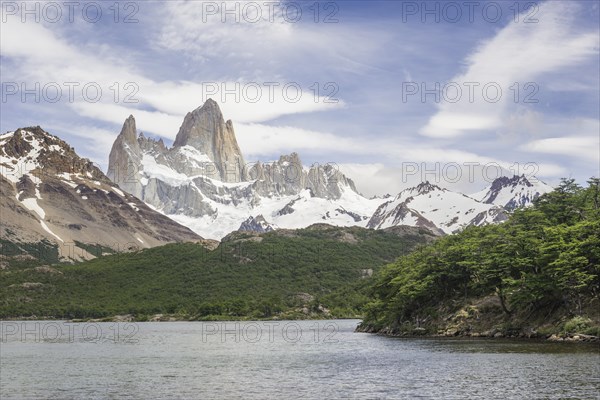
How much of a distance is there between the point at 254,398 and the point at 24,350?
76.5 m

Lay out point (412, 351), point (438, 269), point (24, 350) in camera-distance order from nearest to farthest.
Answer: point (412, 351), point (24, 350), point (438, 269)

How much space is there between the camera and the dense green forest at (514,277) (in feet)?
336

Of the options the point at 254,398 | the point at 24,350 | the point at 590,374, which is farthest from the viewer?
the point at 24,350

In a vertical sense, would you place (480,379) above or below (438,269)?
below

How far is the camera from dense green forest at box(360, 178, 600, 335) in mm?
102375

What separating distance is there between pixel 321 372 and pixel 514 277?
51.4 metres

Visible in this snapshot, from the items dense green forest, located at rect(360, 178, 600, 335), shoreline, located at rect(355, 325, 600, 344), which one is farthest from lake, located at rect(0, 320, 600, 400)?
dense green forest, located at rect(360, 178, 600, 335)

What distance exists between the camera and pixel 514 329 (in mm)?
111062

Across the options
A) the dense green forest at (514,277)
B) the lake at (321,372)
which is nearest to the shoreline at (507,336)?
the dense green forest at (514,277)

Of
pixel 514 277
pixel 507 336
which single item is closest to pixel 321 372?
pixel 507 336

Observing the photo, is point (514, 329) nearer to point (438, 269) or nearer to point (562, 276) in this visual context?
point (562, 276)

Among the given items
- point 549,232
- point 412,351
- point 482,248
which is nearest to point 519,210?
point 482,248

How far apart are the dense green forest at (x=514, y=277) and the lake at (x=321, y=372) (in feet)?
32.8

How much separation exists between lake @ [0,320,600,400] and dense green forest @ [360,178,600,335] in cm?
1000
